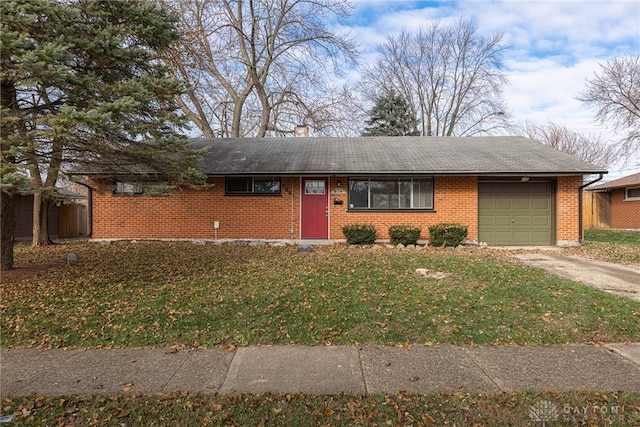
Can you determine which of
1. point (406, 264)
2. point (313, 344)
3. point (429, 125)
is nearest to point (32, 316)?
point (313, 344)

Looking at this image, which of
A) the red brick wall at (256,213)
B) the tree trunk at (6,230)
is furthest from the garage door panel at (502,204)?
the tree trunk at (6,230)

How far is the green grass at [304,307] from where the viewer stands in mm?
4176

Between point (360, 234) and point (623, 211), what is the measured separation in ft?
59.3

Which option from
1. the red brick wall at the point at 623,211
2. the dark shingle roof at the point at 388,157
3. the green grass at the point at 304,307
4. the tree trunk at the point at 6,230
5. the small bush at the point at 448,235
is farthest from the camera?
the red brick wall at the point at 623,211

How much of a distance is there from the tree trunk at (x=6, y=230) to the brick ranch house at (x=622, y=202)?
25.2 meters

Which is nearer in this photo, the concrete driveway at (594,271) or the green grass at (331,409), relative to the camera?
the green grass at (331,409)

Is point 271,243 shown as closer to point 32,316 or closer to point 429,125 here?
point 32,316

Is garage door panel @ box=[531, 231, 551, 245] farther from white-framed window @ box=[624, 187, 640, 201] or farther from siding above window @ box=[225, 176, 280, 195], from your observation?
white-framed window @ box=[624, 187, 640, 201]

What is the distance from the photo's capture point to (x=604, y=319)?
4.55 meters

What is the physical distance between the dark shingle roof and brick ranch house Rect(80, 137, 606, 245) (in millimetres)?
105

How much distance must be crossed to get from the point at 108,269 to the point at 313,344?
5510mm

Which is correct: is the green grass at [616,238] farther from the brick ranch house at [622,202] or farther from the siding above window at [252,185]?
the siding above window at [252,185]

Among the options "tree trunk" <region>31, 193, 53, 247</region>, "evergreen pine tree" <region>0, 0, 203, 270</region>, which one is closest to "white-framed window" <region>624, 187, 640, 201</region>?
"evergreen pine tree" <region>0, 0, 203, 270</region>

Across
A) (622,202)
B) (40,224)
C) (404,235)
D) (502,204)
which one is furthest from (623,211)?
(40,224)
